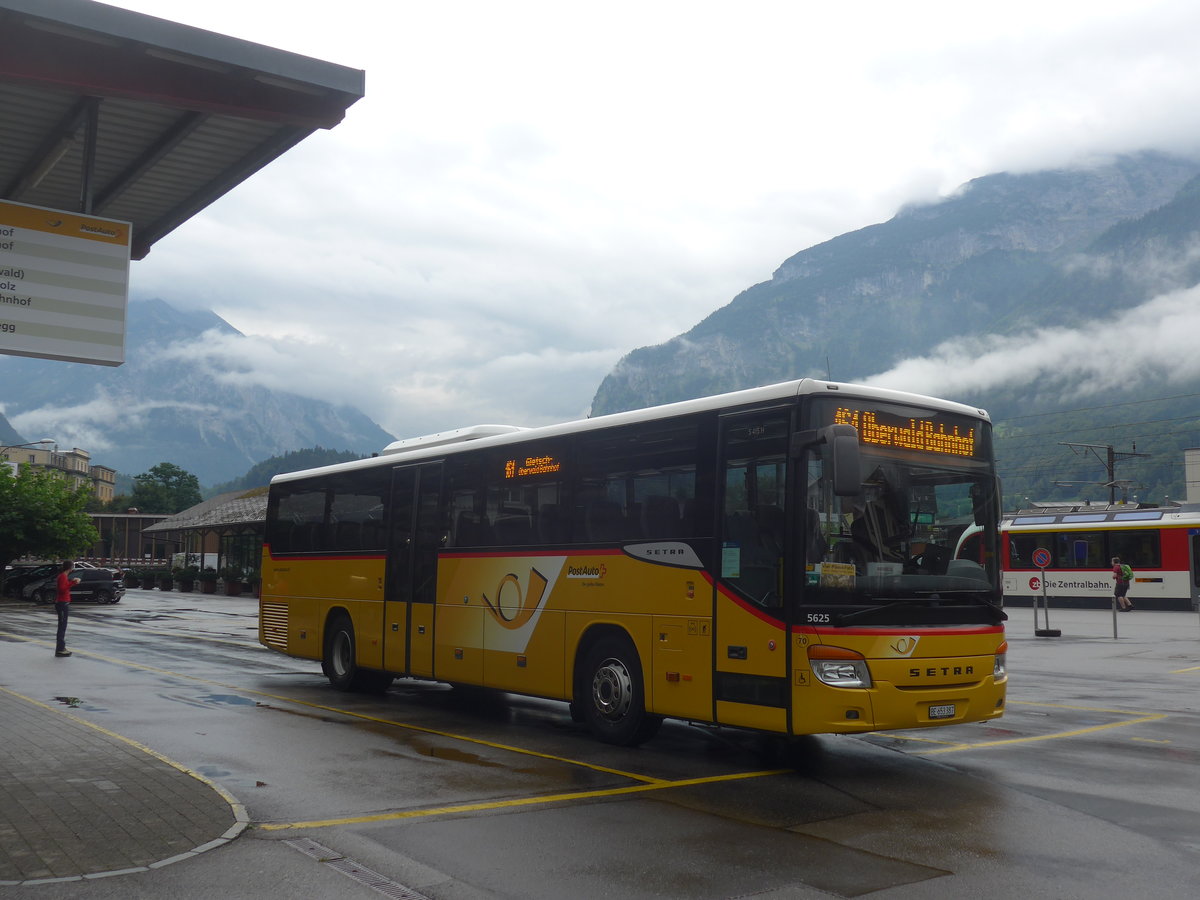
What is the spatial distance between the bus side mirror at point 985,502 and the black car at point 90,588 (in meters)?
43.0

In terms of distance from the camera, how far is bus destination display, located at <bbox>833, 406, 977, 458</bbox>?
9.20 metres

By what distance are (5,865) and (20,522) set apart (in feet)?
161

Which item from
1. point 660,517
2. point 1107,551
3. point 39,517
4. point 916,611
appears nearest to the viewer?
point 916,611

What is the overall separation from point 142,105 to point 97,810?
5088mm

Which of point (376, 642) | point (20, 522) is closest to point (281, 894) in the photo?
point (376, 642)

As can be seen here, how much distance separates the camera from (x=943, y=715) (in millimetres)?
8977

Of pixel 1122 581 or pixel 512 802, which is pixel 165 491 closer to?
pixel 1122 581

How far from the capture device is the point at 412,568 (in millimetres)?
13844

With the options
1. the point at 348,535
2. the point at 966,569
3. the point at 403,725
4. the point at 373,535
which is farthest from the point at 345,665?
the point at 966,569

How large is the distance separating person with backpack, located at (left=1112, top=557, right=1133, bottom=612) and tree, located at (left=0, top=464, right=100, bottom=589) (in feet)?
142

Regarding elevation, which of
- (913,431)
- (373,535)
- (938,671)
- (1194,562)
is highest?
(913,431)

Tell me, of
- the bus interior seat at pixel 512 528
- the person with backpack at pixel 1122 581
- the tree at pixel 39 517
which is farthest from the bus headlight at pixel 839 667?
the tree at pixel 39 517

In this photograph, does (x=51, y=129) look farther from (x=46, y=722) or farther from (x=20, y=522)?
(x=20, y=522)

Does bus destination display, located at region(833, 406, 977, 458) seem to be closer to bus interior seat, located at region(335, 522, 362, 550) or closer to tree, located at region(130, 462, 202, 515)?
bus interior seat, located at region(335, 522, 362, 550)
